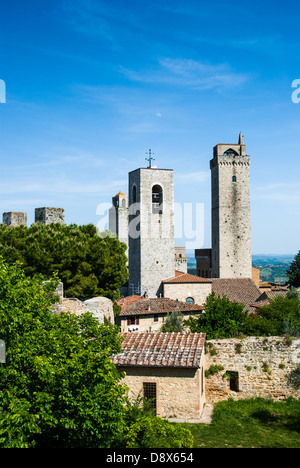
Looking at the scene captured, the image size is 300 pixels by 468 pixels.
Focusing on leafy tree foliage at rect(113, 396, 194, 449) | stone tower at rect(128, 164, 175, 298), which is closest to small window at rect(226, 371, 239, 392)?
leafy tree foliage at rect(113, 396, 194, 449)

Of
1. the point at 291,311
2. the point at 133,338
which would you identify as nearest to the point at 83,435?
the point at 133,338

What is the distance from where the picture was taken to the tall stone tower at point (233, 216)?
5991 cm

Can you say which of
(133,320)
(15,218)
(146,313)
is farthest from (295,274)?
(15,218)

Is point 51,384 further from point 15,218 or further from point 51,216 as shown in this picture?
point 15,218

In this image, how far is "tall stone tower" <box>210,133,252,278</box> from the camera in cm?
5991

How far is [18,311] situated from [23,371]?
3.32 ft

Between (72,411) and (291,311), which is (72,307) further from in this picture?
(291,311)

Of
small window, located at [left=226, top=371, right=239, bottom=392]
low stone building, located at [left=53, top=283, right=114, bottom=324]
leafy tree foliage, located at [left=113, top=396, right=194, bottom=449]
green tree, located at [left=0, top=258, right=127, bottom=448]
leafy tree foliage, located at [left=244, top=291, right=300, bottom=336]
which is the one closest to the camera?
green tree, located at [left=0, top=258, right=127, bottom=448]

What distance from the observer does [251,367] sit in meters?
15.4

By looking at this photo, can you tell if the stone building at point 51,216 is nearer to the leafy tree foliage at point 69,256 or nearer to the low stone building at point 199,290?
the leafy tree foliage at point 69,256

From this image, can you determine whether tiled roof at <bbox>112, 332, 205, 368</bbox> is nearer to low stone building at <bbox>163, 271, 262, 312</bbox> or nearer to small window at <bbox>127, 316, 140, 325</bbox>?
small window at <bbox>127, 316, 140, 325</bbox>

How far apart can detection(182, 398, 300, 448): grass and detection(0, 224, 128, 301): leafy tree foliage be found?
10.5 m

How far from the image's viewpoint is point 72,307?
42.4ft

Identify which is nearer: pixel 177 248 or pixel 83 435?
pixel 83 435
